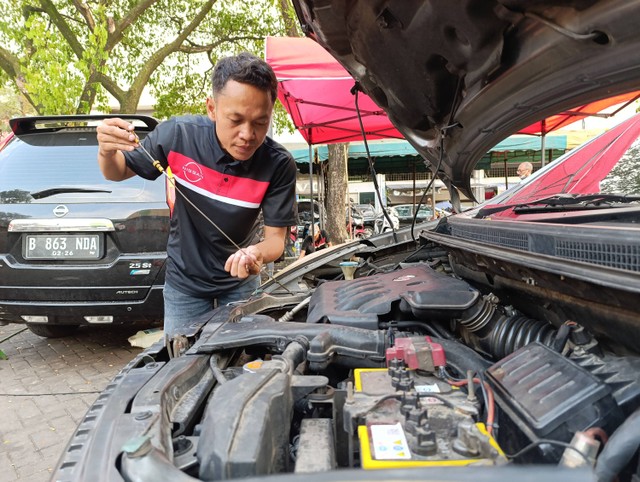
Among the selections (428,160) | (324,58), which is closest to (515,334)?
(428,160)

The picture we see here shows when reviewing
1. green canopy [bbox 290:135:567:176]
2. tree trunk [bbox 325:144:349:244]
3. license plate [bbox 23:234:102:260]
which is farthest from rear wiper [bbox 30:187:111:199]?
green canopy [bbox 290:135:567:176]

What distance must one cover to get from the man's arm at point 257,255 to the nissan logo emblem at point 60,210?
1.64 m

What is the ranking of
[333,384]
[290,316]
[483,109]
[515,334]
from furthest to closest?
1. [290,316]
2. [483,109]
3. [333,384]
4. [515,334]

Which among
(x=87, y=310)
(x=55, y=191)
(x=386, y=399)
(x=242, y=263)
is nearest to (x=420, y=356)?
(x=386, y=399)

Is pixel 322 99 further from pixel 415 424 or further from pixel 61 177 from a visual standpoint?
pixel 415 424

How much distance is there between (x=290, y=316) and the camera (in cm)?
200

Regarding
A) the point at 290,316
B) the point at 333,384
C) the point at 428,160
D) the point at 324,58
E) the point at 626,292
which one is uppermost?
the point at 324,58

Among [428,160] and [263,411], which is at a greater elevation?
[428,160]

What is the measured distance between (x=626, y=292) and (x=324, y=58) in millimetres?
4724

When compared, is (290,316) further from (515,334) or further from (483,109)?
(483,109)

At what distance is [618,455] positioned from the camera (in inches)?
29.6

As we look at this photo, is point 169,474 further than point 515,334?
No

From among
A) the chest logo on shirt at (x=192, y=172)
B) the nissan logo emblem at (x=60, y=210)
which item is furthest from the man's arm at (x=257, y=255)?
the nissan logo emblem at (x=60, y=210)

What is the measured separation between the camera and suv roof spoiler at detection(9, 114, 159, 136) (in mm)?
3197
